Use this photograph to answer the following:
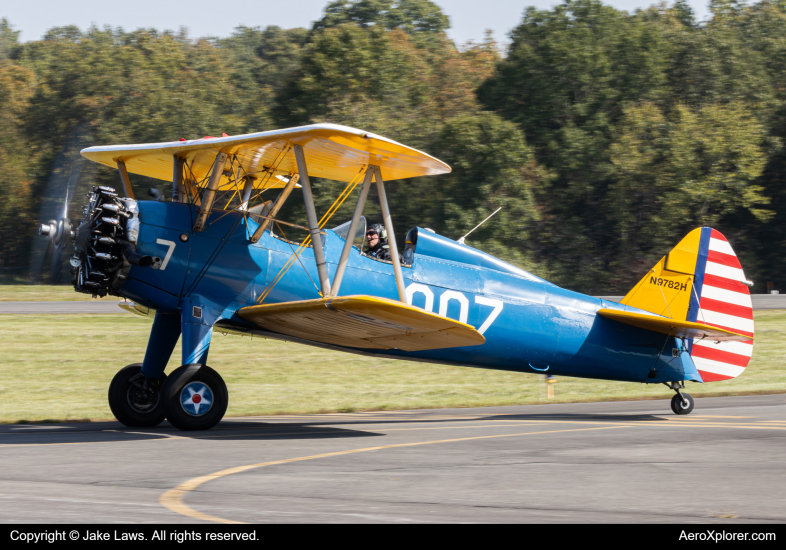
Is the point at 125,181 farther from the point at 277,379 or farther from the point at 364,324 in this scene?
the point at 277,379

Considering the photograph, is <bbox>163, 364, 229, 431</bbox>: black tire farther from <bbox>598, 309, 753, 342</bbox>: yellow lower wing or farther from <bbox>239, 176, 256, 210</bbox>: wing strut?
<bbox>598, 309, 753, 342</bbox>: yellow lower wing

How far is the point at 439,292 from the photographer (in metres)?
10.2

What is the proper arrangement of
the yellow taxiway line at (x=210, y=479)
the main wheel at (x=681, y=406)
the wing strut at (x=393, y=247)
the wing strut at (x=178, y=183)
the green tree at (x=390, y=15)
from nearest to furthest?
the yellow taxiway line at (x=210, y=479) → the wing strut at (x=393, y=247) → the wing strut at (x=178, y=183) → the main wheel at (x=681, y=406) → the green tree at (x=390, y=15)

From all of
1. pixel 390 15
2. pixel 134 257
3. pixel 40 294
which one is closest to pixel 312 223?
pixel 134 257

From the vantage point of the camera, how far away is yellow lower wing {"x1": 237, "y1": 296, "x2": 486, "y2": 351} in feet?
26.8

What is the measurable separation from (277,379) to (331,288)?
696 cm

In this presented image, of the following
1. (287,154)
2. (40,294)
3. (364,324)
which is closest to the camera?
(364,324)

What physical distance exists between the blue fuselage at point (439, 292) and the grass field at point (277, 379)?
2995 mm

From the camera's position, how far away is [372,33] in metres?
35.5

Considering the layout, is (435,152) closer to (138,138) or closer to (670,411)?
(138,138)

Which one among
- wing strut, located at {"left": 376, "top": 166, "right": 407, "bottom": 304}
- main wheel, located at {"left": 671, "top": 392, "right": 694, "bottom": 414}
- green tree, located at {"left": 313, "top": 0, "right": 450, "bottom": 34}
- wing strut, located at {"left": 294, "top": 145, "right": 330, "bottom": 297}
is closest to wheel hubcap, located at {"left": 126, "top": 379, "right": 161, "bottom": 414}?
wing strut, located at {"left": 294, "top": 145, "right": 330, "bottom": 297}

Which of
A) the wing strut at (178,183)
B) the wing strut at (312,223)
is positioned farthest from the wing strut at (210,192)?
the wing strut at (312,223)

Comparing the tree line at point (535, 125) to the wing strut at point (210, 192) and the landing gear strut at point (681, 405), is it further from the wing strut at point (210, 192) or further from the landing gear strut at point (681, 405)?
the wing strut at point (210, 192)

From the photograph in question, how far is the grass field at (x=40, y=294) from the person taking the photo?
26.0 metres
